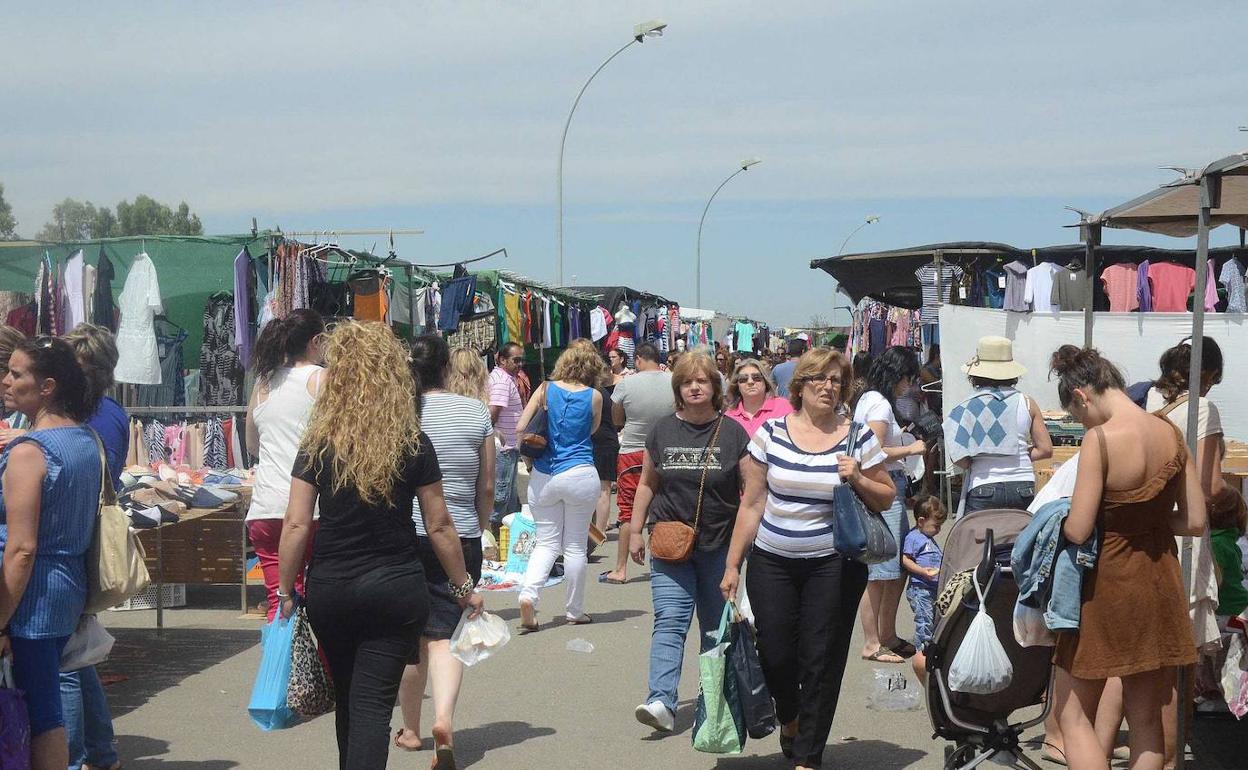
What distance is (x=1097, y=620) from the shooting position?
179 inches

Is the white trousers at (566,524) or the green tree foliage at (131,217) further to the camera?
the green tree foliage at (131,217)

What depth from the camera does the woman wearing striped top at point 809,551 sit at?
545cm

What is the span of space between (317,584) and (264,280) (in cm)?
805

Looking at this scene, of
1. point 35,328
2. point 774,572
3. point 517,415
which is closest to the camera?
point 774,572

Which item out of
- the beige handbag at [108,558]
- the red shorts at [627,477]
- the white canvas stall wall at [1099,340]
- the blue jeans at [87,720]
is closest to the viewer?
the beige handbag at [108,558]

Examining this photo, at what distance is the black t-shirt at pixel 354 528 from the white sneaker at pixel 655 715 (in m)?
2.04

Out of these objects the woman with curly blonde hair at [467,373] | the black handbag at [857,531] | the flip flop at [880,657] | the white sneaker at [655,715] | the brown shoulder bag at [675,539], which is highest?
the woman with curly blonde hair at [467,373]

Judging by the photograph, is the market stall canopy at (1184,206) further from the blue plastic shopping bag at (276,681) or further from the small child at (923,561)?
the blue plastic shopping bag at (276,681)

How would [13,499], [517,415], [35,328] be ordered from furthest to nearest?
[517,415] → [35,328] → [13,499]

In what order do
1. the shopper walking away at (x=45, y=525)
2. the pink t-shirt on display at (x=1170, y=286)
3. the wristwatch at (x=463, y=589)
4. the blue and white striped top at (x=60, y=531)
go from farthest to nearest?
the pink t-shirt on display at (x=1170, y=286), the wristwatch at (x=463, y=589), the blue and white striped top at (x=60, y=531), the shopper walking away at (x=45, y=525)

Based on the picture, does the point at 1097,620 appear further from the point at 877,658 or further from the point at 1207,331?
the point at 1207,331

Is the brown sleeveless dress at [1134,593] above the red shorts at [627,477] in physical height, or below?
above

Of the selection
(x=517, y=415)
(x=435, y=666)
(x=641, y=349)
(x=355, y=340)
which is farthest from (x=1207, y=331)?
(x=355, y=340)

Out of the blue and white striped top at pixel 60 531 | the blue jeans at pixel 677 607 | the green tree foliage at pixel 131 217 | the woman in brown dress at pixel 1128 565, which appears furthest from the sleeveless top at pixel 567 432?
the green tree foliage at pixel 131 217
